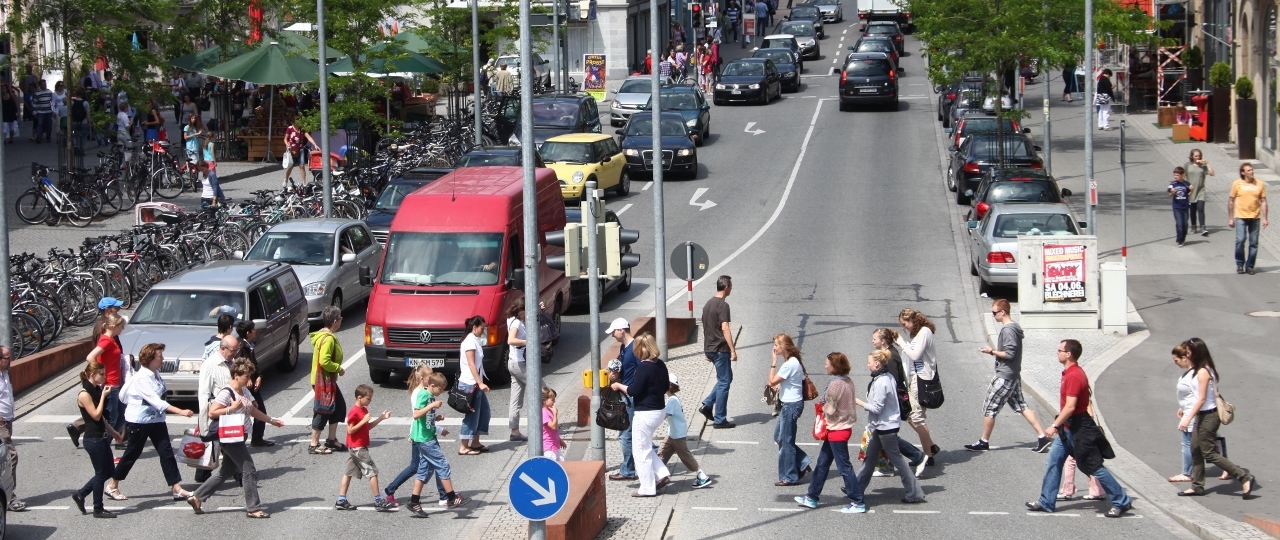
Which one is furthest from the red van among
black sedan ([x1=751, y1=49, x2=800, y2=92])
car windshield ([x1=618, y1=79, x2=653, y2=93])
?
black sedan ([x1=751, y1=49, x2=800, y2=92])

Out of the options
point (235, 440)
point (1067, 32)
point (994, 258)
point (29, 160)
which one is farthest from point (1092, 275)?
point (29, 160)

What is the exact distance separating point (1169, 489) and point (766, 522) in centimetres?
380

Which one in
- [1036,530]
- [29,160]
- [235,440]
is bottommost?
[1036,530]

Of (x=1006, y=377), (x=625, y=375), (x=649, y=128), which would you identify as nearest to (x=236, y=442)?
(x=625, y=375)

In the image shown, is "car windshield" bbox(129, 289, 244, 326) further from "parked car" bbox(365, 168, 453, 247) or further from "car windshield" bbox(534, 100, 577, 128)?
"car windshield" bbox(534, 100, 577, 128)

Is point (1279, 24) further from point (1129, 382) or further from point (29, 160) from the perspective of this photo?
point (29, 160)

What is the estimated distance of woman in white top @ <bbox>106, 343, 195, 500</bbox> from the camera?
12.8 metres

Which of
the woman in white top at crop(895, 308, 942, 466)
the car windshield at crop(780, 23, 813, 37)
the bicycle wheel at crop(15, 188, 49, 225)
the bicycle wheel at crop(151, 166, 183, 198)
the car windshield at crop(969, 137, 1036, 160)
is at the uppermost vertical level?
the car windshield at crop(780, 23, 813, 37)

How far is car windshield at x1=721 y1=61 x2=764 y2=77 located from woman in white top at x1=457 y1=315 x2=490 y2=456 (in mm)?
37170

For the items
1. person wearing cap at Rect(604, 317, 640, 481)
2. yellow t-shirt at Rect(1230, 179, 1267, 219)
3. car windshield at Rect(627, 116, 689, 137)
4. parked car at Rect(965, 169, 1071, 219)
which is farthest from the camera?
car windshield at Rect(627, 116, 689, 137)

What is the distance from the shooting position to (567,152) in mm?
32906

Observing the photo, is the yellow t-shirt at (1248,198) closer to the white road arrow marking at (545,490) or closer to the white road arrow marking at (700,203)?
the white road arrow marking at (700,203)

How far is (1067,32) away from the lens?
114 feet

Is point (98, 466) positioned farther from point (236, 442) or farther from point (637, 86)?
point (637, 86)
